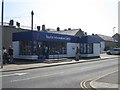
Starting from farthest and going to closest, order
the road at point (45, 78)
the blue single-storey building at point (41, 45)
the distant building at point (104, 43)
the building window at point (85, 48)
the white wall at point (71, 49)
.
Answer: the distant building at point (104, 43) → the building window at point (85, 48) → the white wall at point (71, 49) → the blue single-storey building at point (41, 45) → the road at point (45, 78)

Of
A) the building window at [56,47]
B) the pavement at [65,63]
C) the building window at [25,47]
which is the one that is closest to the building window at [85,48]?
the building window at [56,47]

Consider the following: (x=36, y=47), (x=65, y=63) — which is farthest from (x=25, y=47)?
(x=65, y=63)

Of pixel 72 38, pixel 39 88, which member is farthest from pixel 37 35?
pixel 39 88

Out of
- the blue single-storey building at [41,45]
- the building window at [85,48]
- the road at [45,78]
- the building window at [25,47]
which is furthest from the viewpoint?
the building window at [85,48]

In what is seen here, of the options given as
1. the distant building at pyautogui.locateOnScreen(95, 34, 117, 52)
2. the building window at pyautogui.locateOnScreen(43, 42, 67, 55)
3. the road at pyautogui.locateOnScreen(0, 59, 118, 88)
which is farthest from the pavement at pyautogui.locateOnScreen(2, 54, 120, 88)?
the distant building at pyautogui.locateOnScreen(95, 34, 117, 52)

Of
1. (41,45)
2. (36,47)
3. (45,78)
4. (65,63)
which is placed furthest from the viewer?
(41,45)

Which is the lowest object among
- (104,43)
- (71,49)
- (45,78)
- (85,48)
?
(45,78)

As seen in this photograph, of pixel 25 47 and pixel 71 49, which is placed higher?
pixel 25 47

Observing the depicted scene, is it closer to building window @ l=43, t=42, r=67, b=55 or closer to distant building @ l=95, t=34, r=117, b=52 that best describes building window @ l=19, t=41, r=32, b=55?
building window @ l=43, t=42, r=67, b=55

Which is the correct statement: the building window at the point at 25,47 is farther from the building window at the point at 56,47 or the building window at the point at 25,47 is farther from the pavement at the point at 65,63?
the pavement at the point at 65,63

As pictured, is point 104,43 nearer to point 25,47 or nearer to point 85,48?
point 85,48

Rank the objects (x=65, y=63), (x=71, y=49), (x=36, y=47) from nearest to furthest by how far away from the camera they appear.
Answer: (x=65, y=63), (x=36, y=47), (x=71, y=49)

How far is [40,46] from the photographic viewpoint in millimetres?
37656

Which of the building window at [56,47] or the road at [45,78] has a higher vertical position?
the building window at [56,47]
